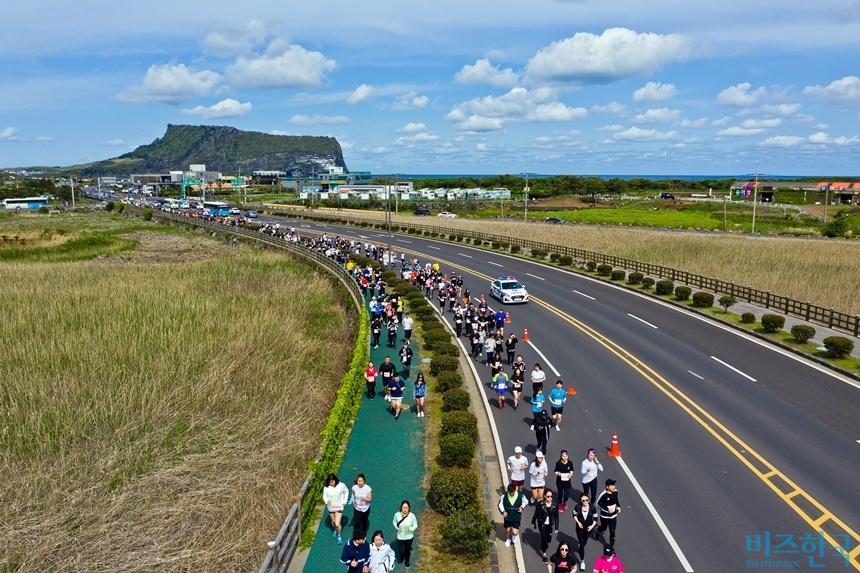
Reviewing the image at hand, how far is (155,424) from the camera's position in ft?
59.8

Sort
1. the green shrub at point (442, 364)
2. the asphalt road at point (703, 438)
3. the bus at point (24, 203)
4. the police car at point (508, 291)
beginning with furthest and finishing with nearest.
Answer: the bus at point (24, 203), the police car at point (508, 291), the green shrub at point (442, 364), the asphalt road at point (703, 438)

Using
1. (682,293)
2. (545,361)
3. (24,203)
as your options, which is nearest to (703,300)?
(682,293)

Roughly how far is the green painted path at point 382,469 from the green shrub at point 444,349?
9.99ft

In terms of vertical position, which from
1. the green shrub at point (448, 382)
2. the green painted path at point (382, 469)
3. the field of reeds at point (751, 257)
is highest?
the field of reeds at point (751, 257)

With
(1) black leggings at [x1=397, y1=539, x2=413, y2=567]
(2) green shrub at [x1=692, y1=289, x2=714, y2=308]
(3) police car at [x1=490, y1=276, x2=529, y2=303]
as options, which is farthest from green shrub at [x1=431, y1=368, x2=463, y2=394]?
(2) green shrub at [x1=692, y1=289, x2=714, y2=308]

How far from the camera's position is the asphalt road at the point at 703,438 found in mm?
12633

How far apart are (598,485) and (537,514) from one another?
10.8ft

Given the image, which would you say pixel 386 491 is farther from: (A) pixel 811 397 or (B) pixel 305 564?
(A) pixel 811 397

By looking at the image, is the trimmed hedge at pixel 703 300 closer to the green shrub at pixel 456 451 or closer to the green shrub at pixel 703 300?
the green shrub at pixel 703 300

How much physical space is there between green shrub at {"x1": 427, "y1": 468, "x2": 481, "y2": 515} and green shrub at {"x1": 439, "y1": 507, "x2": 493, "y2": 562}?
0.67 m

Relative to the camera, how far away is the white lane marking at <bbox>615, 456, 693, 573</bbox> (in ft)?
39.2

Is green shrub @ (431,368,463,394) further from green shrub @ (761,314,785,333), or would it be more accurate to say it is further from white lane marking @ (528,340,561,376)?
green shrub @ (761,314,785,333)

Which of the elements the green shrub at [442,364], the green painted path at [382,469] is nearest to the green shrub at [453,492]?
the green painted path at [382,469]

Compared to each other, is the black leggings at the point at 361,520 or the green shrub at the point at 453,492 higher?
the green shrub at the point at 453,492
